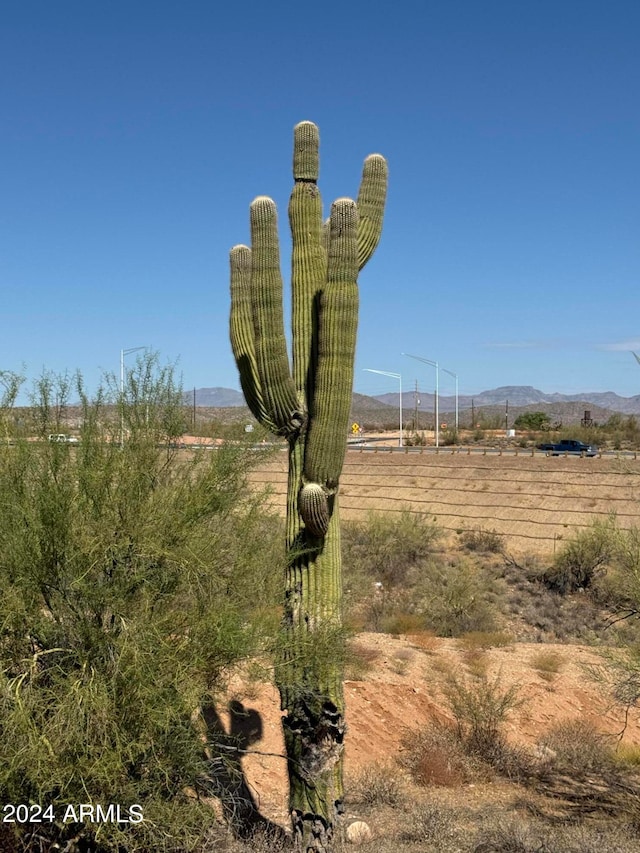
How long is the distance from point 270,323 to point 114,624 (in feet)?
11.9

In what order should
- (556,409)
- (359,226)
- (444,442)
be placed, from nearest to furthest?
(359,226) < (444,442) < (556,409)

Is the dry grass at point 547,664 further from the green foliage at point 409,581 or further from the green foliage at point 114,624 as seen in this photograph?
the green foliage at point 114,624

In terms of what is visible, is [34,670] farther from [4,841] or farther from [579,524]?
[579,524]

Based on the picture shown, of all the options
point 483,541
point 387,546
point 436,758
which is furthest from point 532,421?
point 436,758

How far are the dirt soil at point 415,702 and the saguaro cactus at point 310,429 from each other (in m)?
2.27

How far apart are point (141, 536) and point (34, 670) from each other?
146 centimetres

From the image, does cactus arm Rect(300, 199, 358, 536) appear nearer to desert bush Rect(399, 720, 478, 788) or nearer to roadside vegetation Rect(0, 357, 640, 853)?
roadside vegetation Rect(0, 357, 640, 853)

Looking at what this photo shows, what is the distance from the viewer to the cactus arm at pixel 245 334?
9.24m

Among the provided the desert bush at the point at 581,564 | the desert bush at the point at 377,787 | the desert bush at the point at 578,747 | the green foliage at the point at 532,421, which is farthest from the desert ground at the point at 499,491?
the green foliage at the point at 532,421

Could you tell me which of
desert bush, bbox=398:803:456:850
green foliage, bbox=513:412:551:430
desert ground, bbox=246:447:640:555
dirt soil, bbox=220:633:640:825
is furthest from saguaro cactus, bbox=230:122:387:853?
green foliage, bbox=513:412:551:430

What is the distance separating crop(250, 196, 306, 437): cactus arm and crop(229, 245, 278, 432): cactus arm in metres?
0.13

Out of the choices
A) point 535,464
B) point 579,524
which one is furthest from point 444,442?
point 579,524

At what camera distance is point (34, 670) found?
22.5 ft

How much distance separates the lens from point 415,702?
13930mm
